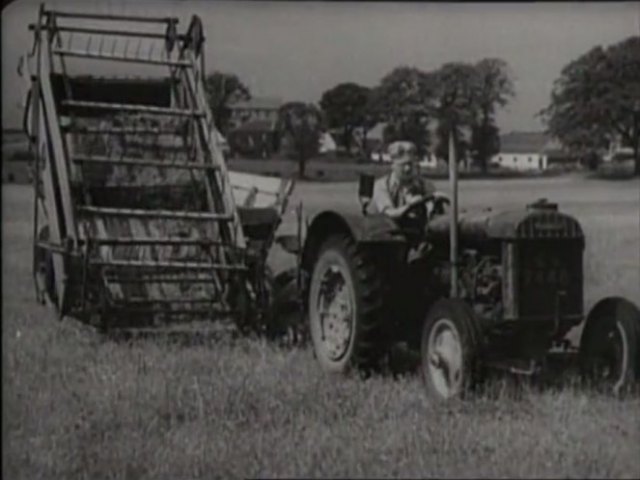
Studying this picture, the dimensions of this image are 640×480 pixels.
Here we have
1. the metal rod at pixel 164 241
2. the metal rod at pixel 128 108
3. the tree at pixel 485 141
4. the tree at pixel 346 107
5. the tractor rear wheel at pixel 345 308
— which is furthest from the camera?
the metal rod at pixel 164 241

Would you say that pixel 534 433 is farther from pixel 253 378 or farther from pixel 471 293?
pixel 253 378

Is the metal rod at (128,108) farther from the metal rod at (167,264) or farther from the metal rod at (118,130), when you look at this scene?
the metal rod at (167,264)

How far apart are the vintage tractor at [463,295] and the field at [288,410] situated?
0.13 ft

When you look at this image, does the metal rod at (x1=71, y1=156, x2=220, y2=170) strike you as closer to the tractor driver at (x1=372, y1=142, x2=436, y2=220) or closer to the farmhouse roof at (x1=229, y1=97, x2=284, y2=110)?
the farmhouse roof at (x1=229, y1=97, x2=284, y2=110)

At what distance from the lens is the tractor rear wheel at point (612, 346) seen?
227 cm

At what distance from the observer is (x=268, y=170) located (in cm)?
239

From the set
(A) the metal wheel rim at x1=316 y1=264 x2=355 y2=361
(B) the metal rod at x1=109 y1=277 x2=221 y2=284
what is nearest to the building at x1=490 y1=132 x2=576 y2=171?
(A) the metal wheel rim at x1=316 y1=264 x2=355 y2=361

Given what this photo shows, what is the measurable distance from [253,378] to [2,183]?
1.88 ft

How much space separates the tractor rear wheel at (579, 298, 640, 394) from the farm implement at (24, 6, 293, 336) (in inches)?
23.3

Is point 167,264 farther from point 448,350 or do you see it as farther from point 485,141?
point 485,141

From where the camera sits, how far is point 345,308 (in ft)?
8.09

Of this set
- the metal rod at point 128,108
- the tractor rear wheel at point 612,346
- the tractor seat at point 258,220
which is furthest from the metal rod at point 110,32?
the tractor rear wheel at point 612,346

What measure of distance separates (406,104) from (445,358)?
0.46 meters

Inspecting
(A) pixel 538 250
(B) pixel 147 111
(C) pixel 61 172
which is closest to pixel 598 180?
(A) pixel 538 250
